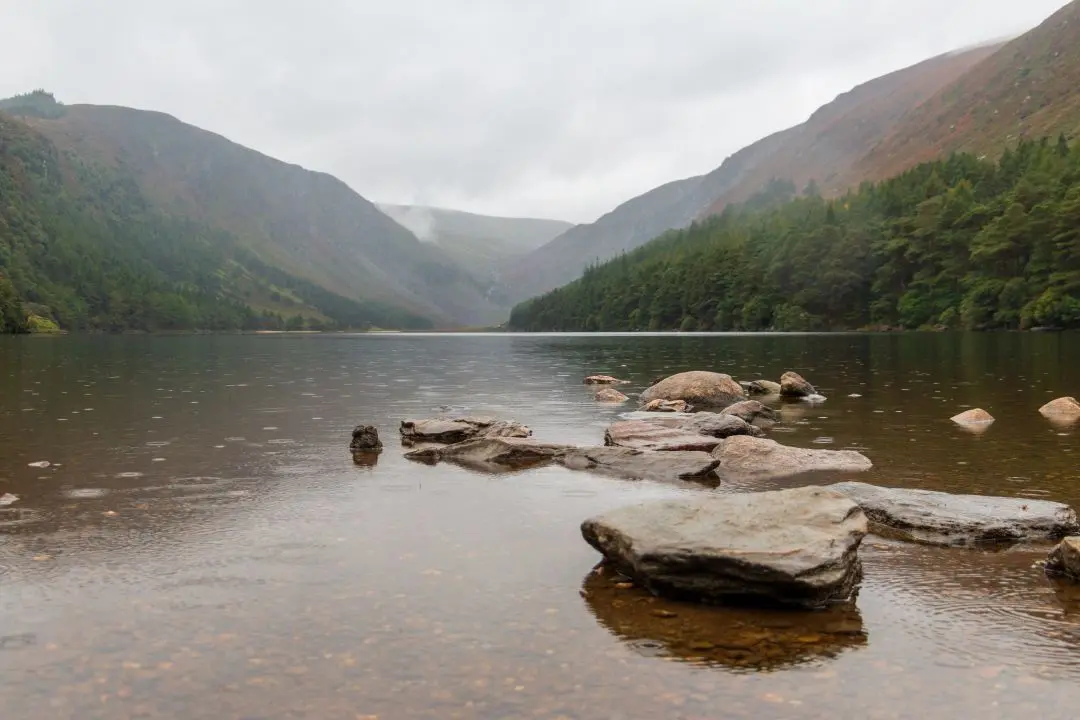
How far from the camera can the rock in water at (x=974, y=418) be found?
2642cm

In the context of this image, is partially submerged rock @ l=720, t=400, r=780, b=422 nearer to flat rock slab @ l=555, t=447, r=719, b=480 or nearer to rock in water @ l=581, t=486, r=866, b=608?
flat rock slab @ l=555, t=447, r=719, b=480

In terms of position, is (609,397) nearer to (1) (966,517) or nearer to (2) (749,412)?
(2) (749,412)

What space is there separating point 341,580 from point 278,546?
229 cm

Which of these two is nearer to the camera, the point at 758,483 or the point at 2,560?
the point at 2,560

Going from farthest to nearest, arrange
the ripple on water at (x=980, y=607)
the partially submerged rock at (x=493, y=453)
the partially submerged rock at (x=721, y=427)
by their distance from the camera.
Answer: the partially submerged rock at (x=721, y=427) → the partially submerged rock at (x=493, y=453) → the ripple on water at (x=980, y=607)

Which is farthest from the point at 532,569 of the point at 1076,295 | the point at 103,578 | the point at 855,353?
the point at 1076,295

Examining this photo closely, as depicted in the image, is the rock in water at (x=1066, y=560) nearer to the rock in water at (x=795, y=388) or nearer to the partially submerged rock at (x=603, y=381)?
the rock in water at (x=795, y=388)

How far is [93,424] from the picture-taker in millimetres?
27641

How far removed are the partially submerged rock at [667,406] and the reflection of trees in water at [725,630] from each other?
22.0m

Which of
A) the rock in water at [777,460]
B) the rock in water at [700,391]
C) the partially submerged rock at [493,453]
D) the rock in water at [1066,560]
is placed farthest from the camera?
the rock in water at [700,391]

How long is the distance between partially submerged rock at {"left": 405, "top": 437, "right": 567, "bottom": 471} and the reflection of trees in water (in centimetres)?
999

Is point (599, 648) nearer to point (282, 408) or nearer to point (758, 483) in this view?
point (758, 483)

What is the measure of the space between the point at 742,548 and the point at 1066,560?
477cm

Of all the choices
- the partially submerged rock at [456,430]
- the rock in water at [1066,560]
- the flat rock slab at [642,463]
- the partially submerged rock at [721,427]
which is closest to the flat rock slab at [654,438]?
the partially submerged rock at [721,427]
